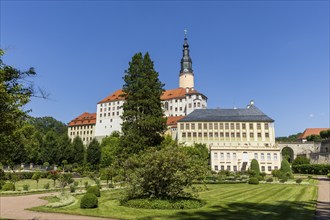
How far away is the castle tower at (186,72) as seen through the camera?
406 ft

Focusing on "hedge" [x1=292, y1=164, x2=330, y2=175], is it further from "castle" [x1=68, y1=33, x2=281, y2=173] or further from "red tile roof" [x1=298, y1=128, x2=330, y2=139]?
"red tile roof" [x1=298, y1=128, x2=330, y2=139]

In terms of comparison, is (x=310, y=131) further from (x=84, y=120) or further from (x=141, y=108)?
(x=84, y=120)

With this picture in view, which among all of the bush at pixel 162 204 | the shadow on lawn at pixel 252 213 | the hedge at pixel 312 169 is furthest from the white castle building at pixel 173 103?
the shadow on lawn at pixel 252 213

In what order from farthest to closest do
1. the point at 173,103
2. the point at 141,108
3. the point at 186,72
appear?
the point at 186,72
the point at 173,103
the point at 141,108

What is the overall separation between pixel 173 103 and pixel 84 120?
45.4 metres

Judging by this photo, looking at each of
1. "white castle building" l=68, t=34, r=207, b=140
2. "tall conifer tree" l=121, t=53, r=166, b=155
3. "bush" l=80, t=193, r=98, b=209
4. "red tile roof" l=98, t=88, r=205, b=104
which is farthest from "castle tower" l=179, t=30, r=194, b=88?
"bush" l=80, t=193, r=98, b=209

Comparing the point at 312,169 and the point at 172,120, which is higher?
the point at 172,120

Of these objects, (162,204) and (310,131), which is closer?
(162,204)

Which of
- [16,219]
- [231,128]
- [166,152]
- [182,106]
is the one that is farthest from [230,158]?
[16,219]

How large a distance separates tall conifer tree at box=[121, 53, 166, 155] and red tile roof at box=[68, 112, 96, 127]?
308ft

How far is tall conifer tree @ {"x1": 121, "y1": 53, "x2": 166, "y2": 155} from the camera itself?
113ft

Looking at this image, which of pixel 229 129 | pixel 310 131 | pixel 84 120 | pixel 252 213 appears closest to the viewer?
pixel 252 213

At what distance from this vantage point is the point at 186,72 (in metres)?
124

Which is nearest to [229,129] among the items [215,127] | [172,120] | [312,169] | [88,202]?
[215,127]
